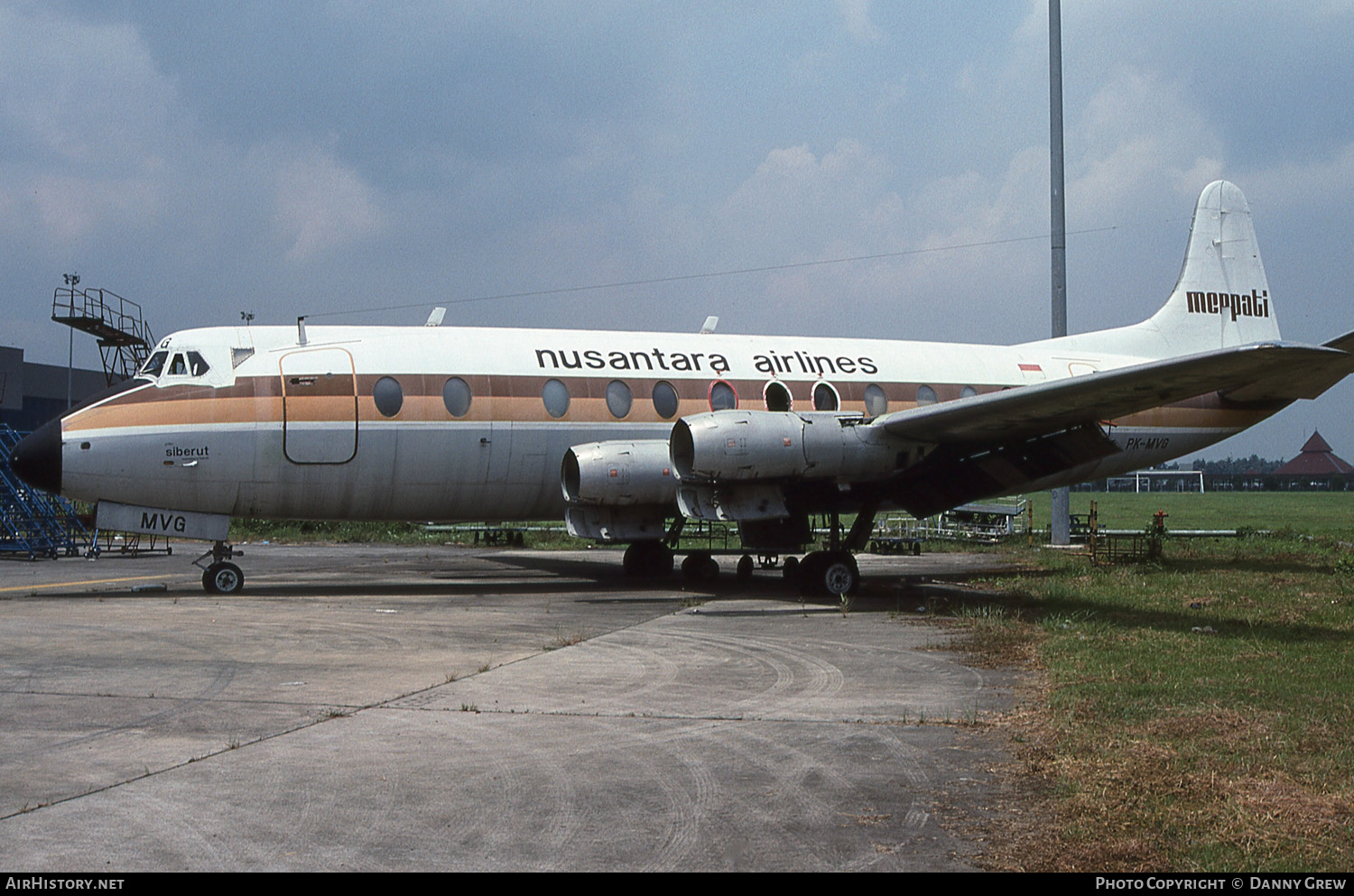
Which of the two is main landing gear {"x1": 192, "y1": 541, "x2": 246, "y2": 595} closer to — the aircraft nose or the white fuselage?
the white fuselage

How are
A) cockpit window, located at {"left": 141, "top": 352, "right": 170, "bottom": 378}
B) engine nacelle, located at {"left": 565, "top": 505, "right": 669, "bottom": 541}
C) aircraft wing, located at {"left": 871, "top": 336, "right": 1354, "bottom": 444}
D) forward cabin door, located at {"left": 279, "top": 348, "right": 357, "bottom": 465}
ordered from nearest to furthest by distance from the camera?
aircraft wing, located at {"left": 871, "top": 336, "right": 1354, "bottom": 444}, forward cabin door, located at {"left": 279, "top": 348, "right": 357, "bottom": 465}, cockpit window, located at {"left": 141, "top": 352, "right": 170, "bottom": 378}, engine nacelle, located at {"left": 565, "top": 505, "right": 669, "bottom": 541}

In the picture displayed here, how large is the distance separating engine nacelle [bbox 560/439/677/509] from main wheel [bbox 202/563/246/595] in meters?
5.33

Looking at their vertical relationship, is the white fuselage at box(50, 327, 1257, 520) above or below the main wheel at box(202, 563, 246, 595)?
above

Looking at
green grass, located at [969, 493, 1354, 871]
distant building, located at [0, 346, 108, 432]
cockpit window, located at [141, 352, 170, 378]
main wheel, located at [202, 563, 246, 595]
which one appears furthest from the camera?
distant building, located at [0, 346, 108, 432]

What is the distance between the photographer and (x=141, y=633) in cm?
1165

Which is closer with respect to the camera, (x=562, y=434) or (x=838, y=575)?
(x=838, y=575)

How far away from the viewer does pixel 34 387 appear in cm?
7088

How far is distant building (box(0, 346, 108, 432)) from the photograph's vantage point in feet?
218

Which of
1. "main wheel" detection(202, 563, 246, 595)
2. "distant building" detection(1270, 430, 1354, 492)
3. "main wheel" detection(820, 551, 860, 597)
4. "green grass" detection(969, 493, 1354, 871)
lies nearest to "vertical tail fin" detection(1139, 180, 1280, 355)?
"green grass" detection(969, 493, 1354, 871)

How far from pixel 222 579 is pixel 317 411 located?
3.04 metres

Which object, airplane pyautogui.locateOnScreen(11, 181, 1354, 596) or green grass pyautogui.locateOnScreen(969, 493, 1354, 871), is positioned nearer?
green grass pyautogui.locateOnScreen(969, 493, 1354, 871)

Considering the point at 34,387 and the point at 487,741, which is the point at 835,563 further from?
the point at 34,387

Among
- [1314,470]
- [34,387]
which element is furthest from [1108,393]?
[1314,470]

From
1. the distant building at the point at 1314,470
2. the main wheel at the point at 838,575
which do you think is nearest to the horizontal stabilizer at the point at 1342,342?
the main wheel at the point at 838,575
